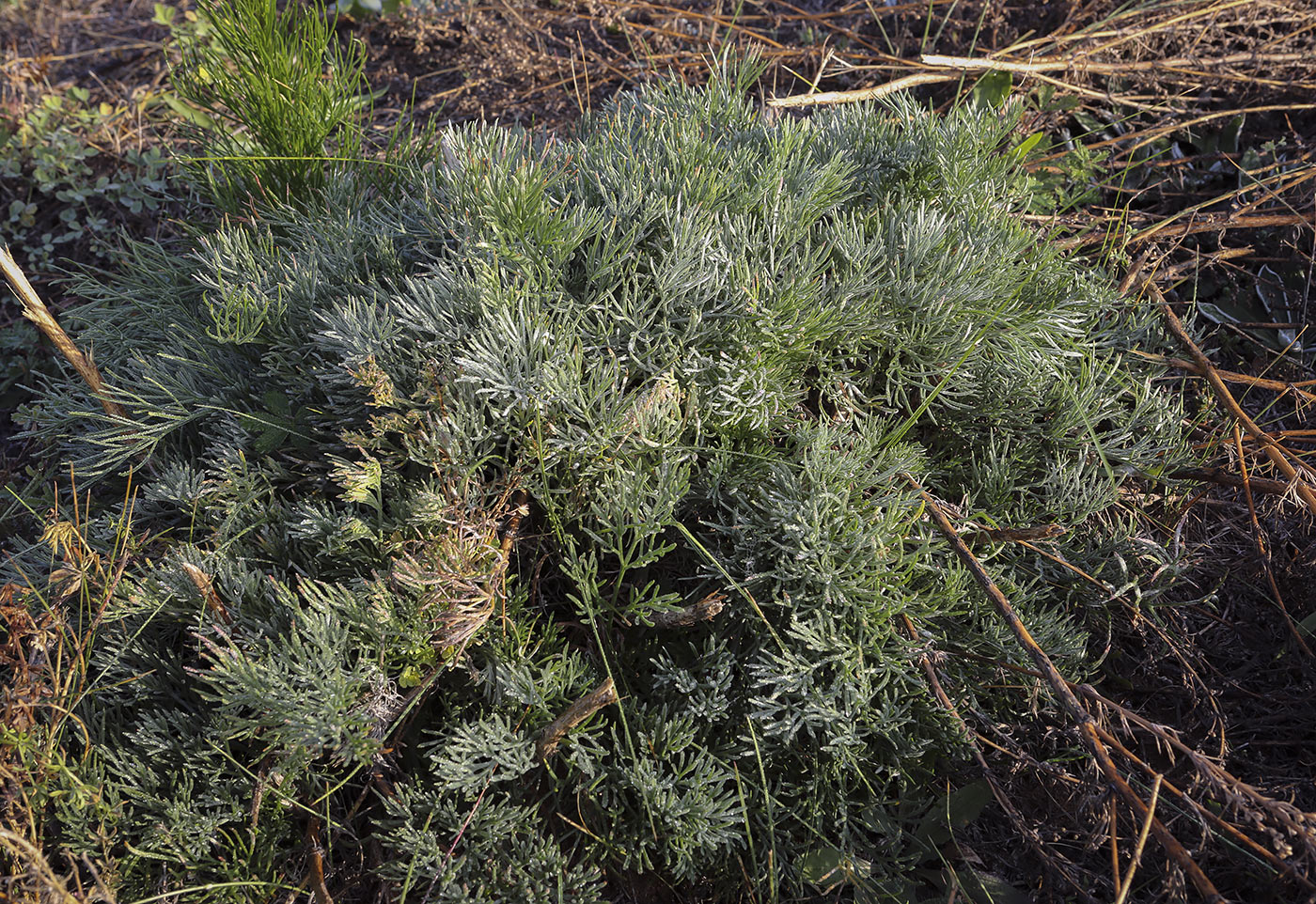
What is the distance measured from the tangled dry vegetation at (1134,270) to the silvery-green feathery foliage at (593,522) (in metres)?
0.13

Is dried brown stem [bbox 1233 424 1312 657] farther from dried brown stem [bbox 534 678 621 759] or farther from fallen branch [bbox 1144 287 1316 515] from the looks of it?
dried brown stem [bbox 534 678 621 759]

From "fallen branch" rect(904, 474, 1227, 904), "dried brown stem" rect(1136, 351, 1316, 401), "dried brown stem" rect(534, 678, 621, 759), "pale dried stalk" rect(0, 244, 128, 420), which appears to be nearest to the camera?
"fallen branch" rect(904, 474, 1227, 904)

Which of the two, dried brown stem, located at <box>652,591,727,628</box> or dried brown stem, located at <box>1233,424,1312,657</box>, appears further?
dried brown stem, located at <box>1233,424,1312,657</box>

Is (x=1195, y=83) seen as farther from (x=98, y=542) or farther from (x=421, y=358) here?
(x=98, y=542)

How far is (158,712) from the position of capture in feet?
5.60

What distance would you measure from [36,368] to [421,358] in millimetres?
1869

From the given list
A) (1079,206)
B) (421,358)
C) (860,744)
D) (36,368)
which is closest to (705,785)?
(860,744)

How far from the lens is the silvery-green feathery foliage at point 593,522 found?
64.2 inches

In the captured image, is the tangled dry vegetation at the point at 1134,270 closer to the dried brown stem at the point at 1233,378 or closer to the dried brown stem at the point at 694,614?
the dried brown stem at the point at 1233,378

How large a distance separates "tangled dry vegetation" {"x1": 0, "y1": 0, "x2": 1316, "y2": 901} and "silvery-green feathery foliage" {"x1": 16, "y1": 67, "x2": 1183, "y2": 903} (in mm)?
134

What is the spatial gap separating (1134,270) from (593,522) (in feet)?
5.83

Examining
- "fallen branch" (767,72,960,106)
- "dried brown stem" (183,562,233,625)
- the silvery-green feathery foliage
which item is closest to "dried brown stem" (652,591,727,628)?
the silvery-green feathery foliage

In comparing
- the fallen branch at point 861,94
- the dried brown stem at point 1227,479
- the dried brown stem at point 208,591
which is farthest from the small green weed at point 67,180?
the dried brown stem at point 1227,479

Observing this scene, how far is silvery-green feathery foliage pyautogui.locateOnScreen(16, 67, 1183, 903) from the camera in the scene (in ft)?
5.35
